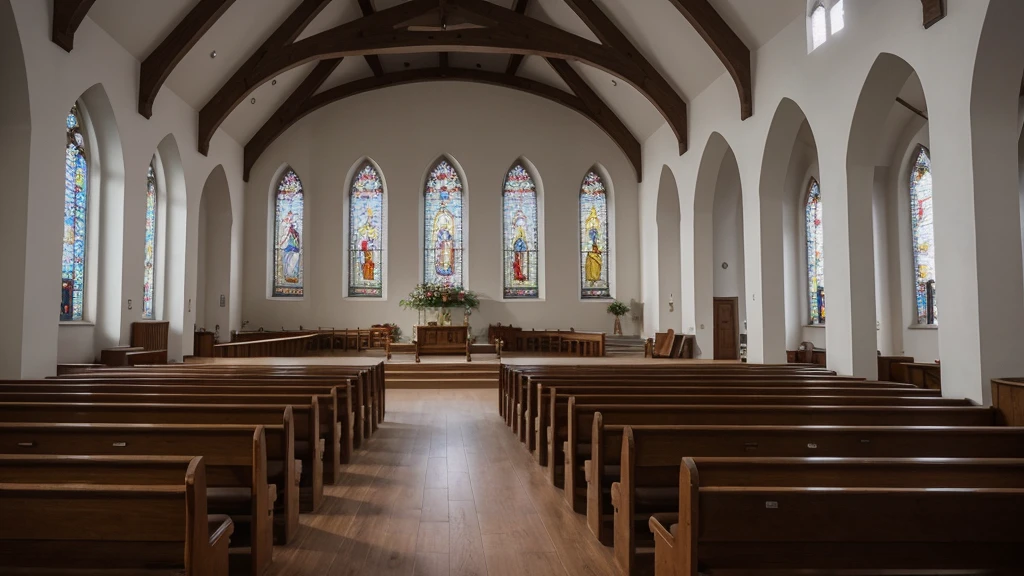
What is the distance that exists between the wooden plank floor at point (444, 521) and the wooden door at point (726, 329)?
Answer: 825 cm

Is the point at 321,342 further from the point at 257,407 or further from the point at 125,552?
the point at 125,552

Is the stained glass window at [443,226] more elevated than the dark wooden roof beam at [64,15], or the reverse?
the dark wooden roof beam at [64,15]

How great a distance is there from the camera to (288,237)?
16391mm

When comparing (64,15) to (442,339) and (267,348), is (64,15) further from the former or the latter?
(442,339)

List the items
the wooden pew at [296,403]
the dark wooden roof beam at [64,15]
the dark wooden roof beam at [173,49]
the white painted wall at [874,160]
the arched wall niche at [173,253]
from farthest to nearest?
the arched wall niche at [173,253] → the dark wooden roof beam at [173,49] → the dark wooden roof beam at [64,15] → the white painted wall at [874,160] → the wooden pew at [296,403]

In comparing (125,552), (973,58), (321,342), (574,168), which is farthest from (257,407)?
(574,168)

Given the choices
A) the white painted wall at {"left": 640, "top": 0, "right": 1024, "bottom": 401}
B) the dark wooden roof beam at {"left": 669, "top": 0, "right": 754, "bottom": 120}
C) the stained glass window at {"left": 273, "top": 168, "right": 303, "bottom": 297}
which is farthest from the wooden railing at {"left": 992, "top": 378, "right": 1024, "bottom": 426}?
the stained glass window at {"left": 273, "top": 168, "right": 303, "bottom": 297}

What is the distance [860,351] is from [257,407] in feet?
22.2

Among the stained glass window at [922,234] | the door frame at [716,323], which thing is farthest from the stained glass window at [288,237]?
the stained glass window at [922,234]

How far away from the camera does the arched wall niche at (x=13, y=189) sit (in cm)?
741

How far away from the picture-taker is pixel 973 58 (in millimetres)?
5820

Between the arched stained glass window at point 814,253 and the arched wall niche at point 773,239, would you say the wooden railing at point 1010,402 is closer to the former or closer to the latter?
the arched wall niche at point 773,239

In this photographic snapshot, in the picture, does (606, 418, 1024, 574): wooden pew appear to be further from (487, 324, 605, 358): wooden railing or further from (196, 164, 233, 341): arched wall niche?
(196, 164, 233, 341): arched wall niche

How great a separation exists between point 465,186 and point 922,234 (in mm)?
9641
